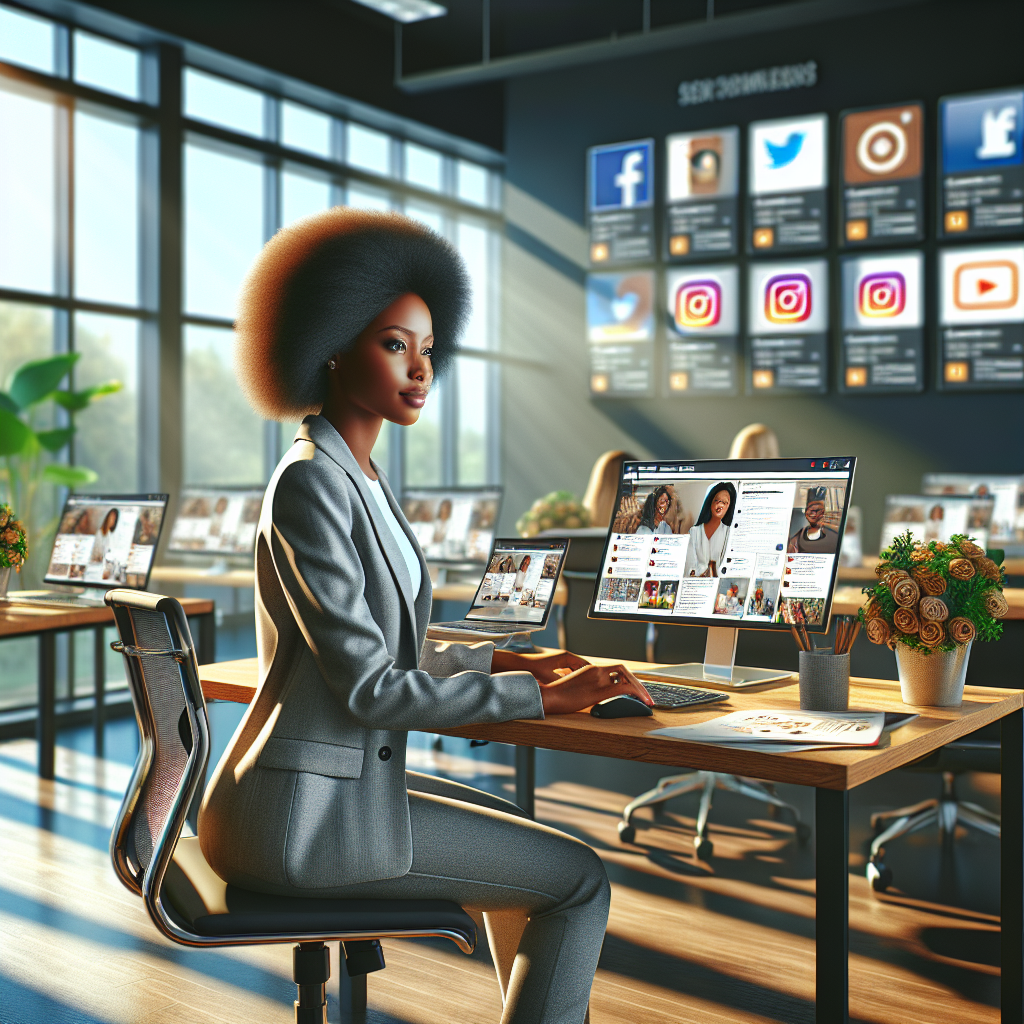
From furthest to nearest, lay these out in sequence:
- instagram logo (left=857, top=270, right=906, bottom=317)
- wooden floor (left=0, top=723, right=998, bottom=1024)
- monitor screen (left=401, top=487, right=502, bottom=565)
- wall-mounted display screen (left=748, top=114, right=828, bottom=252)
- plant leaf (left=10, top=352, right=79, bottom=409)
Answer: wall-mounted display screen (left=748, top=114, right=828, bottom=252), instagram logo (left=857, top=270, right=906, bottom=317), plant leaf (left=10, top=352, right=79, bottom=409), monitor screen (left=401, top=487, right=502, bottom=565), wooden floor (left=0, top=723, right=998, bottom=1024)

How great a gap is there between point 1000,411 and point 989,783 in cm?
267

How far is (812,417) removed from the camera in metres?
6.89

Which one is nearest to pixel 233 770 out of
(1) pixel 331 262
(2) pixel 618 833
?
(1) pixel 331 262

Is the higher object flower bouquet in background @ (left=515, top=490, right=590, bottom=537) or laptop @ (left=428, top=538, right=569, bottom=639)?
flower bouquet in background @ (left=515, top=490, right=590, bottom=537)

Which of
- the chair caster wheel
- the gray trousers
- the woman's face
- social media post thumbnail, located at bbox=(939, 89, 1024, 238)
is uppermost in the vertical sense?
social media post thumbnail, located at bbox=(939, 89, 1024, 238)

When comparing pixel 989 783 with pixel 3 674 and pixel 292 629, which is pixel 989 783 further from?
pixel 3 674

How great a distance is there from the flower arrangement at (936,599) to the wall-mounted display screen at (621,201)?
561cm

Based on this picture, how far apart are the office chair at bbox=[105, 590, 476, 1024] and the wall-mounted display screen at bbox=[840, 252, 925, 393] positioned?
5649 millimetres

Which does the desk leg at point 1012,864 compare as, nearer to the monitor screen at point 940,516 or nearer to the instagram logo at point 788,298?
the monitor screen at point 940,516

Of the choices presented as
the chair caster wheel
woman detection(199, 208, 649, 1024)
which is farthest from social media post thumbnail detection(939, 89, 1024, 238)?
woman detection(199, 208, 649, 1024)

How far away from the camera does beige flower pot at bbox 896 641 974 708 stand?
1.98 m

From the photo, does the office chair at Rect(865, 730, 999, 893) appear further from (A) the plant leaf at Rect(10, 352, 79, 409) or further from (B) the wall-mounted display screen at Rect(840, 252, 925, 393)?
(A) the plant leaf at Rect(10, 352, 79, 409)

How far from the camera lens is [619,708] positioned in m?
1.81

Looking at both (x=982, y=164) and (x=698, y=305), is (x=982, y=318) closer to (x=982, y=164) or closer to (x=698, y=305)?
(x=982, y=164)
